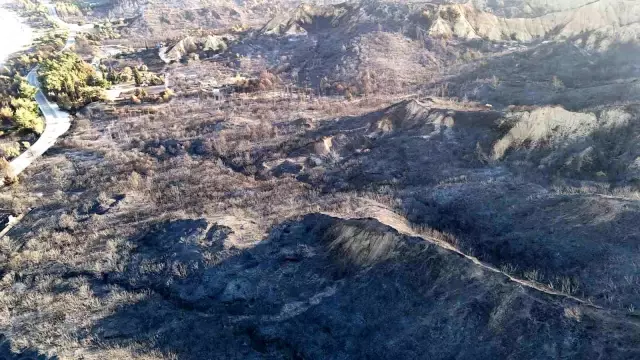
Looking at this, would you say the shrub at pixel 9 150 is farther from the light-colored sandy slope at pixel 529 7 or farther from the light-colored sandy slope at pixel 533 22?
the light-colored sandy slope at pixel 529 7

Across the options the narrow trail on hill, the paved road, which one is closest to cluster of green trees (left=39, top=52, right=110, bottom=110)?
the paved road

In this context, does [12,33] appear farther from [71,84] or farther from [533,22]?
[533,22]

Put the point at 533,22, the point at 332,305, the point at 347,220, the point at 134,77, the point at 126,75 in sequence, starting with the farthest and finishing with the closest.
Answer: the point at 533,22 → the point at 126,75 → the point at 134,77 → the point at 347,220 → the point at 332,305

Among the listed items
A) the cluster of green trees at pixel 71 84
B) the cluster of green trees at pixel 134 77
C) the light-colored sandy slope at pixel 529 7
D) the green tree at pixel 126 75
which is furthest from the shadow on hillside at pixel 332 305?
the light-colored sandy slope at pixel 529 7

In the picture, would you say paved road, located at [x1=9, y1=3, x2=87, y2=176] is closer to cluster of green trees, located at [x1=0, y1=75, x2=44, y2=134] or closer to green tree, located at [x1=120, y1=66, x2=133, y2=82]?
cluster of green trees, located at [x1=0, y1=75, x2=44, y2=134]

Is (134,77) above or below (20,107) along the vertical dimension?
above

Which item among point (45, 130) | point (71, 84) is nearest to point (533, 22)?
point (71, 84)
